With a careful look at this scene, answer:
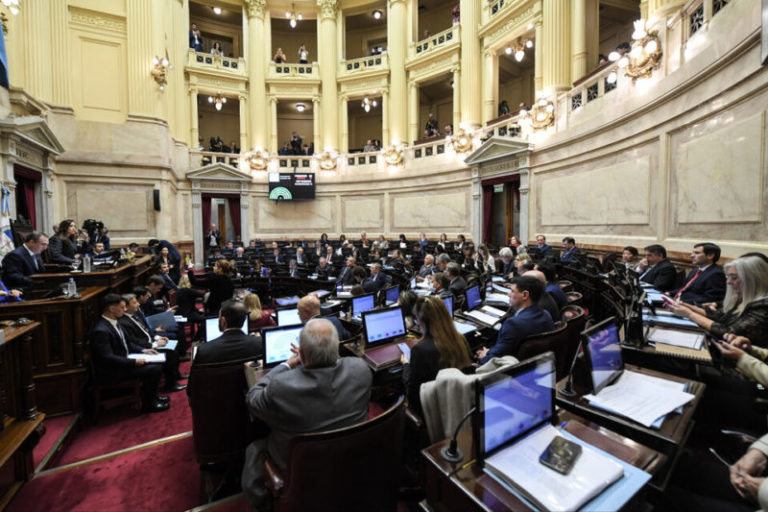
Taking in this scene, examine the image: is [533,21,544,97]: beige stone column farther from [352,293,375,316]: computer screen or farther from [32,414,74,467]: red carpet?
[32,414,74,467]: red carpet

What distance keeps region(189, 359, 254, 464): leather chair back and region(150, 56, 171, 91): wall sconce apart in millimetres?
13013

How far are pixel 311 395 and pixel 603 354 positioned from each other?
1.61 meters

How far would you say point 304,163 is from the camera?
1656cm

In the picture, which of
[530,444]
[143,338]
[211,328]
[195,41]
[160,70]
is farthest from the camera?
[195,41]

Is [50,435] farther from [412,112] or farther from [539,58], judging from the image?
[412,112]

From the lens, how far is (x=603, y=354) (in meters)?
1.97

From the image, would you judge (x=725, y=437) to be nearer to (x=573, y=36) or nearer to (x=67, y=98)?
(x=573, y=36)

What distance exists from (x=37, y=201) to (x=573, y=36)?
49.6 ft

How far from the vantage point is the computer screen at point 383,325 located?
3184 mm

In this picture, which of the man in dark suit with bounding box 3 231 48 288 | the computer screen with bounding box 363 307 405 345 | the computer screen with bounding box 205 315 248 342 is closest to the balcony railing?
the man in dark suit with bounding box 3 231 48 288

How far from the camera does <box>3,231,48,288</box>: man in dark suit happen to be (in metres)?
4.09

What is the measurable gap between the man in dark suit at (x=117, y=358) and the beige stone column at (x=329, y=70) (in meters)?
13.9

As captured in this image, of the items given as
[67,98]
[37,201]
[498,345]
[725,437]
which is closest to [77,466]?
[498,345]

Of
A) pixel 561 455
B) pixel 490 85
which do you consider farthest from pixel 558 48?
pixel 561 455
